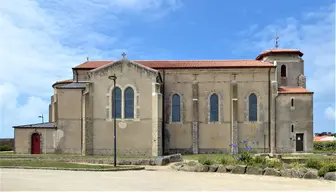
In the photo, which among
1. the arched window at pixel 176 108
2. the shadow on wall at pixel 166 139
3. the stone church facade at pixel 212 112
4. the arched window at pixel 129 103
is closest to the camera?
the arched window at pixel 129 103

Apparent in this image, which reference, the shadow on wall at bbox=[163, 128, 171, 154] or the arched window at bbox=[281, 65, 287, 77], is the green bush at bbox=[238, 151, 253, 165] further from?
the arched window at bbox=[281, 65, 287, 77]

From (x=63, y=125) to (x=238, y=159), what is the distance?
1959cm

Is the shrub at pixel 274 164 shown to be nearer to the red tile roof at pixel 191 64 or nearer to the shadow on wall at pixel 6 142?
the red tile roof at pixel 191 64

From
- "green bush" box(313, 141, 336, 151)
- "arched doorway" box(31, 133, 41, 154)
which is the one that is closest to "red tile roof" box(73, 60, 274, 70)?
"arched doorway" box(31, 133, 41, 154)

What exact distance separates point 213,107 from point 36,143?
17.8 metres

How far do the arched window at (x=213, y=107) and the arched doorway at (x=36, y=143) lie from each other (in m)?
17.1

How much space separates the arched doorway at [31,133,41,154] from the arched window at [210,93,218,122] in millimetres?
17106

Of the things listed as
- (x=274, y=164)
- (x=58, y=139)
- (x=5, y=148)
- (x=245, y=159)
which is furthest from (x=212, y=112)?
(x=5, y=148)

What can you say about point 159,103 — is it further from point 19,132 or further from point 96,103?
point 19,132

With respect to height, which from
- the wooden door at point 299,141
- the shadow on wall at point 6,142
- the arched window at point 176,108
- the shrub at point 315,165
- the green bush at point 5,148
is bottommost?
the green bush at point 5,148

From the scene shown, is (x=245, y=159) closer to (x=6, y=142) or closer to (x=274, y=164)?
(x=274, y=164)

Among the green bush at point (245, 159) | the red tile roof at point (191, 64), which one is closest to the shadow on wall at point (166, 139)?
the red tile roof at point (191, 64)

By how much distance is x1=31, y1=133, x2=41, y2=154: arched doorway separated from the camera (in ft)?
124

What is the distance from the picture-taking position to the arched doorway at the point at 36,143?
3769 cm
